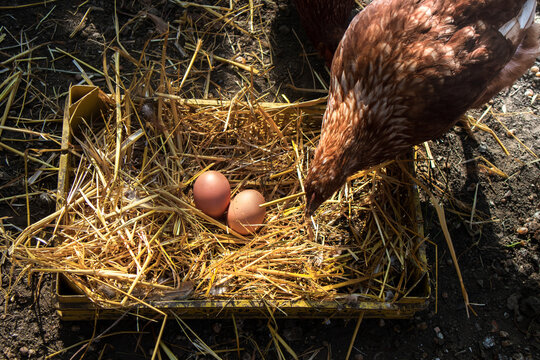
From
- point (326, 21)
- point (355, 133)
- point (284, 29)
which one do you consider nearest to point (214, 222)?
point (355, 133)

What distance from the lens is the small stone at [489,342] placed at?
245 cm

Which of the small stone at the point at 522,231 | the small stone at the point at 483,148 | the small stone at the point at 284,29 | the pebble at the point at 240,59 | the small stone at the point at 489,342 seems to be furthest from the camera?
the small stone at the point at 284,29

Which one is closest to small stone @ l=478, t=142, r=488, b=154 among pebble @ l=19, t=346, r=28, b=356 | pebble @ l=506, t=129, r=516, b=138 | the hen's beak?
pebble @ l=506, t=129, r=516, b=138

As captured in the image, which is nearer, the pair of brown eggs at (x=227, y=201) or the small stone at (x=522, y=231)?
the pair of brown eggs at (x=227, y=201)

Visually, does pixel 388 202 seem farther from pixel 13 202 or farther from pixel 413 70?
pixel 13 202

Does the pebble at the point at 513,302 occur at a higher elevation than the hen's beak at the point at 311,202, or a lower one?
lower

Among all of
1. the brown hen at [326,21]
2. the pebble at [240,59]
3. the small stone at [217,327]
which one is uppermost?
the brown hen at [326,21]

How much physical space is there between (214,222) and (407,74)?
1272mm

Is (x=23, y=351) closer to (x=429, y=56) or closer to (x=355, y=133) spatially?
(x=355, y=133)

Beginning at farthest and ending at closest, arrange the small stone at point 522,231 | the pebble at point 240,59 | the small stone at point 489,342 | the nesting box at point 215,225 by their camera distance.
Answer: the pebble at point 240,59 < the small stone at point 522,231 < the small stone at point 489,342 < the nesting box at point 215,225

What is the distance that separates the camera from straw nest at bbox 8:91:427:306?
2.22 meters

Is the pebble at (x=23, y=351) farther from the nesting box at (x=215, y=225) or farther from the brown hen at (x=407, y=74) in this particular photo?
the brown hen at (x=407, y=74)

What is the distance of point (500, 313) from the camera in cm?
254

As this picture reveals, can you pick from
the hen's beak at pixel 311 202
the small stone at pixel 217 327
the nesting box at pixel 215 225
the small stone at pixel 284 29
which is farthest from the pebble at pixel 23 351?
the small stone at pixel 284 29
